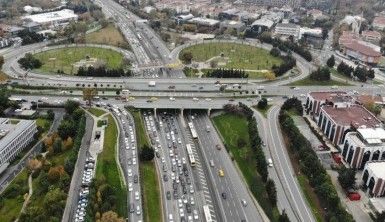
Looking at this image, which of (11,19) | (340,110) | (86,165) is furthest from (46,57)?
(340,110)

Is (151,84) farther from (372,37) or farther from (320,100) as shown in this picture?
(372,37)

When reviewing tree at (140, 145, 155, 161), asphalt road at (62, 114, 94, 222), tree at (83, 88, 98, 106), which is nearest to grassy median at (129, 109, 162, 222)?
tree at (140, 145, 155, 161)

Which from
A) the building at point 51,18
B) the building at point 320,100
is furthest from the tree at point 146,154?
the building at point 51,18

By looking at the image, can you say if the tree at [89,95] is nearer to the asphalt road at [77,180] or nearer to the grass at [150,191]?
the asphalt road at [77,180]

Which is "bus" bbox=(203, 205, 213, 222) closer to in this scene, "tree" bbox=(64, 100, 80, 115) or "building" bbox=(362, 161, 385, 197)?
"building" bbox=(362, 161, 385, 197)

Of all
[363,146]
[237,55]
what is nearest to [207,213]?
[363,146]

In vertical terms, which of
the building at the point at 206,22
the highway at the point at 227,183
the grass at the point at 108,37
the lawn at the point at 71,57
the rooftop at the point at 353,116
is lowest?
the highway at the point at 227,183
